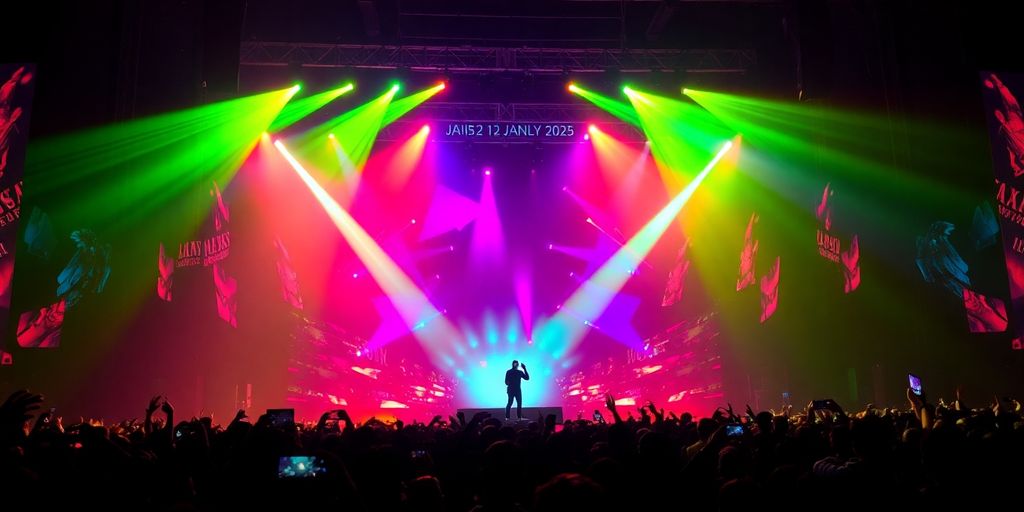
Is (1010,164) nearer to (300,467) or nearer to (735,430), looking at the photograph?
(735,430)

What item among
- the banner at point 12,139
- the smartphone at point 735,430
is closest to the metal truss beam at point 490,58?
the banner at point 12,139

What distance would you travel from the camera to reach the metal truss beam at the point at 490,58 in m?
17.9

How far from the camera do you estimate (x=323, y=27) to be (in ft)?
58.3

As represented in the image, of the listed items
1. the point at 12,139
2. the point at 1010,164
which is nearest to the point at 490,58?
the point at 12,139

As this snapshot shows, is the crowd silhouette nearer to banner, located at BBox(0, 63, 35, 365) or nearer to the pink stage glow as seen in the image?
banner, located at BBox(0, 63, 35, 365)

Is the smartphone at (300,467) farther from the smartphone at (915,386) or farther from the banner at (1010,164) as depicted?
the banner at (1010,164)

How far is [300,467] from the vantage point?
4402 mm

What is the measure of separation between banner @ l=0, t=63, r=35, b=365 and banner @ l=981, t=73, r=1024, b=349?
47.8 ft

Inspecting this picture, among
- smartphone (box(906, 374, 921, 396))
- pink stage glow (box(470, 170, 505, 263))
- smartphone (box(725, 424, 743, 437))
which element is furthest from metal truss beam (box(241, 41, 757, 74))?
smartphone (box(725, 424, 743, 437))

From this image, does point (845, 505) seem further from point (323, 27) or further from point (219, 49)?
point (323, 27)

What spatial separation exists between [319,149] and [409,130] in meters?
2.73

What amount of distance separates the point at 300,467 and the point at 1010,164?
11.9 m

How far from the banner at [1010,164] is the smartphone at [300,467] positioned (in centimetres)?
1138

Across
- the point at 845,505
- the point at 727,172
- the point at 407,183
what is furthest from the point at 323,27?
the point at 845,505
